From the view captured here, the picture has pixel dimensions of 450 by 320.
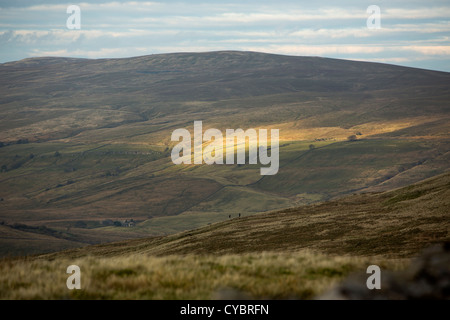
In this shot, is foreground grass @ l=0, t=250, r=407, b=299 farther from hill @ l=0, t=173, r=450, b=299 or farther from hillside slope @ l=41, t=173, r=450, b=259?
hillside slope @ l=41, t=173, r=450, b=259

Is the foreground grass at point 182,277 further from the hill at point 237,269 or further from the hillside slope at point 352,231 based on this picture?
the hillside slope at point 352,231

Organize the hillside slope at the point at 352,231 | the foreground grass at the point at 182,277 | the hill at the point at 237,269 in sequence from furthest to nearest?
the hillside slope at the point at 352,231 → the hill at the point at 237,269 → the foreground grass at the point at 182,277

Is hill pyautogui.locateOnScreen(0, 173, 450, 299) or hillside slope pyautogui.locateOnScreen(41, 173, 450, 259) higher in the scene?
hillside slope pyautogui.locateOnScreen(41, 173, 450, 259)

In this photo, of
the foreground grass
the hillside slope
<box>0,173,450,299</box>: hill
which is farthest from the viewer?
the hillside slope

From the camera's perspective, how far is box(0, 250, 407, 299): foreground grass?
1273cm

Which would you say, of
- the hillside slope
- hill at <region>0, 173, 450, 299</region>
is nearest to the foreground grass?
hill at <region>0, 173, 450, 299</region>

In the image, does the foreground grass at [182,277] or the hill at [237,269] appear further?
the hill at [237,269]

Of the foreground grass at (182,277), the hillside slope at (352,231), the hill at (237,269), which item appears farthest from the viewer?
the hillside slope at (352,231)

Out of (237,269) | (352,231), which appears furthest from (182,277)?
(352,231)

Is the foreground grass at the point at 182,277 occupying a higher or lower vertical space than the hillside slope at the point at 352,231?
lower

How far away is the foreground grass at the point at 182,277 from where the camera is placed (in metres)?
12.7

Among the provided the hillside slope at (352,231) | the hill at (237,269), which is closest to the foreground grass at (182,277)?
A: the hill at (237,269)

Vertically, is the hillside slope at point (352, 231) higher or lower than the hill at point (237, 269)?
higher
